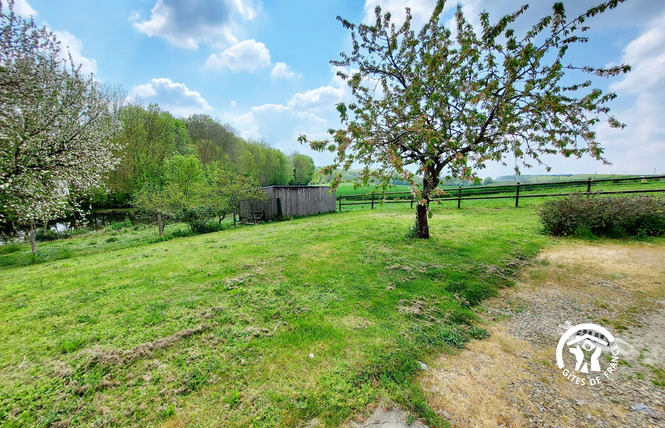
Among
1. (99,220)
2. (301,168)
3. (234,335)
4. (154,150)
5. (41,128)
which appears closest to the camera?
(234,335)

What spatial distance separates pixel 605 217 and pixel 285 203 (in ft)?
53.8

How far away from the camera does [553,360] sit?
2.77 m

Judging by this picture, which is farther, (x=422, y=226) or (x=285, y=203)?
(x=285, y=203)

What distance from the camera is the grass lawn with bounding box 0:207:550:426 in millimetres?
2131

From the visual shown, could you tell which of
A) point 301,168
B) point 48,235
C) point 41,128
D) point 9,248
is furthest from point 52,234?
point 301,168

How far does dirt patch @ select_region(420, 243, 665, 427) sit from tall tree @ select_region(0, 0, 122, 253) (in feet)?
32.2

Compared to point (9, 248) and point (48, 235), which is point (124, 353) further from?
point (48, 235)

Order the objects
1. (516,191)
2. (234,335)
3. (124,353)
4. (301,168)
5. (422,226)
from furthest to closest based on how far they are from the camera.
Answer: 1. (301,168)
2. (516,191)
3. (422,226)
4. (234,335)
5. (124,353)

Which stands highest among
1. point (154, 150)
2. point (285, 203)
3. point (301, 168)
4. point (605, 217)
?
point (301, 168)

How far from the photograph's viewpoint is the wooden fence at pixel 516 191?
29.4ft

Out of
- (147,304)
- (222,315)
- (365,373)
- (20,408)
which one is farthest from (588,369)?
(147,304)

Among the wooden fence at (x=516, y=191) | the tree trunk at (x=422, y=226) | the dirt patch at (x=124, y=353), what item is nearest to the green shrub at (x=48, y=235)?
the wooden fence at (x=516, y=191)

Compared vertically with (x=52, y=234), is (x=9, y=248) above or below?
below

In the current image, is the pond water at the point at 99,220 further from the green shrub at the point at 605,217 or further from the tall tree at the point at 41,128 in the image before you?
the green shrub at the point at 605,217
